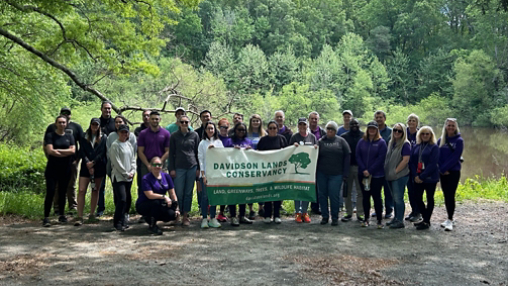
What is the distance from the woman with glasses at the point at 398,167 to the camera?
24.8 ft

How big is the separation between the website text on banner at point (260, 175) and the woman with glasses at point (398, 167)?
1250 mm

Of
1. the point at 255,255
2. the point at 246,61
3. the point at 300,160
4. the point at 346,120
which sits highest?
the point at 246,61

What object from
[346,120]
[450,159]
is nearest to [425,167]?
[450,159]

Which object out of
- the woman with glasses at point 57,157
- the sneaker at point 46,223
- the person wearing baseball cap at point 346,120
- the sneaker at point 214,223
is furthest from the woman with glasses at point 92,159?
the person wearing baseball cap at point 346,120

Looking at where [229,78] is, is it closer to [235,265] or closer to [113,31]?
[113,31]

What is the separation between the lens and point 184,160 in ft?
25.0

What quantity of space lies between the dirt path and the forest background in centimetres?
470

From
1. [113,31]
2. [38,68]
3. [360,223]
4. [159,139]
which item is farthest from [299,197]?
[38,68]

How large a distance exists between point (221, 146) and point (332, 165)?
6.23ft

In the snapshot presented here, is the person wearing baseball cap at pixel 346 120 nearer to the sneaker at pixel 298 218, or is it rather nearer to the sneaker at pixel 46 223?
the sneaker at pixel 298 218

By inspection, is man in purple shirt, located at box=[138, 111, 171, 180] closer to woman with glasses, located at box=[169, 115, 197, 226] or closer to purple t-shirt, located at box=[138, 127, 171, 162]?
purple t-shirt, located at box=[138, 127, 171, 162]

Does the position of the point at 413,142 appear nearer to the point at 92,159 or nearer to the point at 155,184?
the point at 155,184

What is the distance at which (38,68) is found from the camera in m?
15.1

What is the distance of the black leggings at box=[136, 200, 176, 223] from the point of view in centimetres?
715
